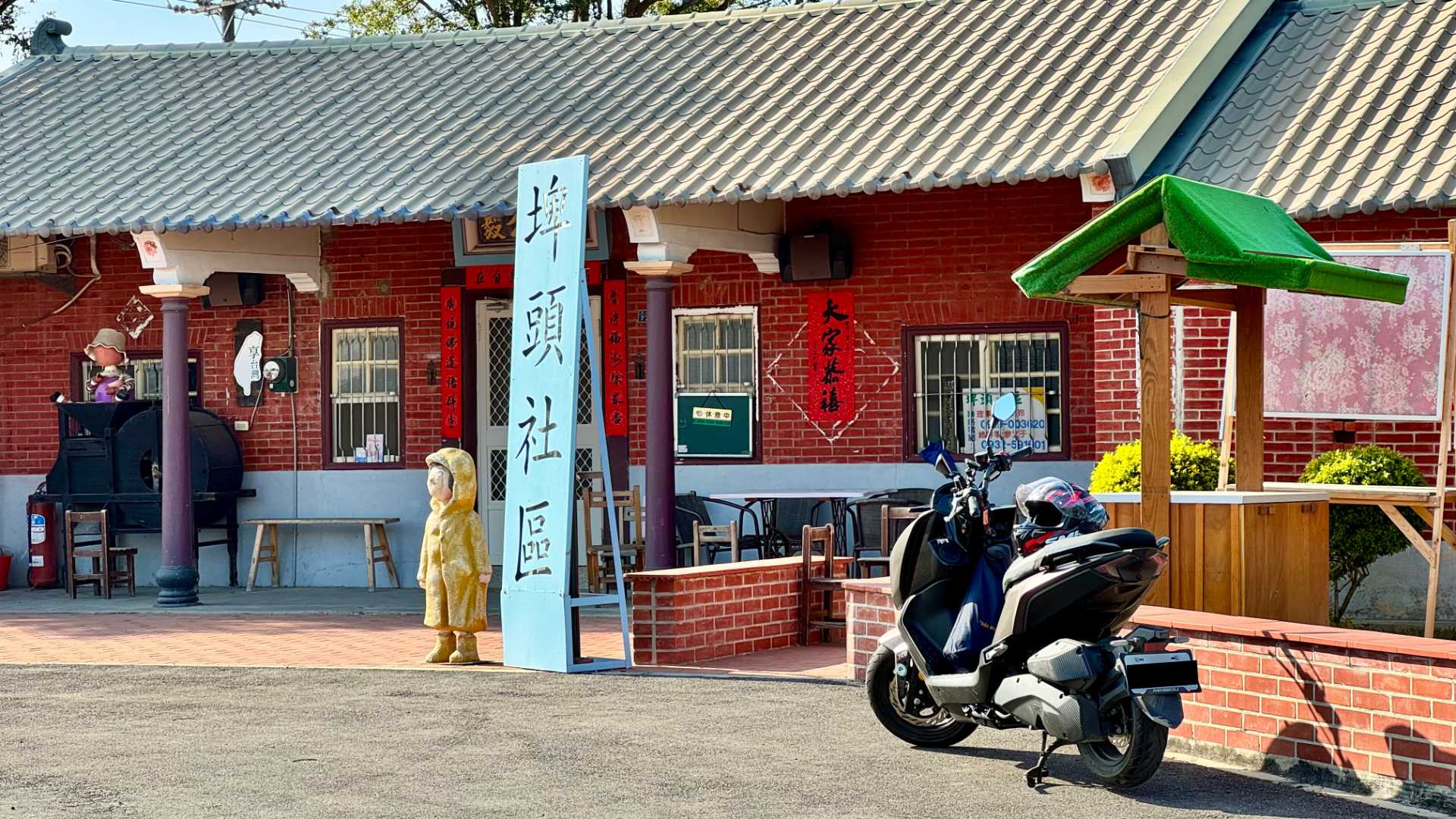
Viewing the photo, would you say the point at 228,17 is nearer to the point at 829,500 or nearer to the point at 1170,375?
the point at 829,500

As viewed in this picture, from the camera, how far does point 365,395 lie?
16047 mm

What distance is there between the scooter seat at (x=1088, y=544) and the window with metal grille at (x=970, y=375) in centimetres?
706

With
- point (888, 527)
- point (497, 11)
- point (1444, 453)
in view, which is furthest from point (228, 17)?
point (1444, 453)

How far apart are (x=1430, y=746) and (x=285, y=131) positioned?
11184 millimetres

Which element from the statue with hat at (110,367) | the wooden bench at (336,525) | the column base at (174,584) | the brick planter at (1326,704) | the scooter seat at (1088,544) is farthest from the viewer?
the statue with hat at (110,367)

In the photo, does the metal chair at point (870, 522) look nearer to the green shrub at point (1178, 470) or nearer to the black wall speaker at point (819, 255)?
the black wall speaker at point (819, 255)

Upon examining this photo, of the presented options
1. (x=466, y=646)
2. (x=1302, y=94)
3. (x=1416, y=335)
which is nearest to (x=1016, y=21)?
(x=1302, y=94)

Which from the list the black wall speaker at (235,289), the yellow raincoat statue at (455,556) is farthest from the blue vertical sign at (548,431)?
the black wall speaker at (235,289)

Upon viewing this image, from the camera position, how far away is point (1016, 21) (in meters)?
14.3

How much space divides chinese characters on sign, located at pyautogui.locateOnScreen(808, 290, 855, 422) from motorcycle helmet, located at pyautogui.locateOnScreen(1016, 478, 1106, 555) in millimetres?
7275

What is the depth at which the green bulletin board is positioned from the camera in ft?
48.6

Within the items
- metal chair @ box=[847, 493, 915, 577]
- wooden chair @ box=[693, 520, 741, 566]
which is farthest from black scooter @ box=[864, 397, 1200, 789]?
metal chair @ box=[847, 493, 915, 577]

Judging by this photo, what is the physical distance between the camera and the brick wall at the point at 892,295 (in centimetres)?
1380

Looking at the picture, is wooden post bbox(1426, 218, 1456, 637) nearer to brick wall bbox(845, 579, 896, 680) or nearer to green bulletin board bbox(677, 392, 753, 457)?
brick wall bbox(845, 579, 896, 680)
